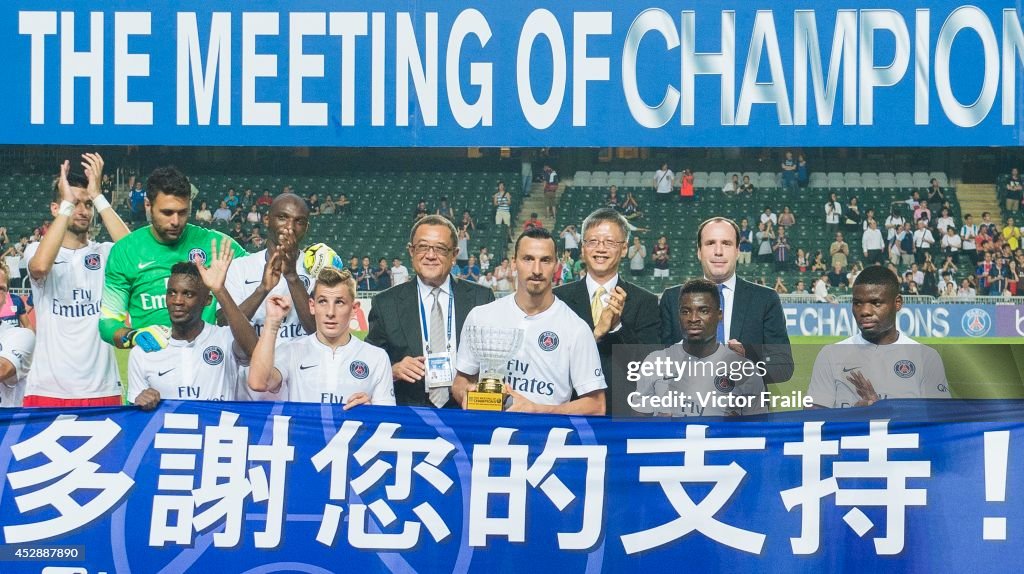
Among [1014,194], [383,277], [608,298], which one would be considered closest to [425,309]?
[608,298]

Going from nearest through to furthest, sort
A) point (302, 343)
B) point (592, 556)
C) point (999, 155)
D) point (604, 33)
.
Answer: point (592, 556) → point (302, 343) → point (604, 33) → point (999, 155)

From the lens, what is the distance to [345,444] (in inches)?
194

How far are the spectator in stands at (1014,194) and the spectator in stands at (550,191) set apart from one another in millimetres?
9671

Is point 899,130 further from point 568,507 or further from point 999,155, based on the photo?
point 999,155

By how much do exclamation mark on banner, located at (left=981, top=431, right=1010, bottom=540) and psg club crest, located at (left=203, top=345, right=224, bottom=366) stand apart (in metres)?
3.37

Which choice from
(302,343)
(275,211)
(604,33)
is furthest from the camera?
(604,33)

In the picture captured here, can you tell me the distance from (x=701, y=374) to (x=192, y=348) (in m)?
2.35

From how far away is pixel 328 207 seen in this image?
1048 inches

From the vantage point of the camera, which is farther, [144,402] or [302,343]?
[302,343]

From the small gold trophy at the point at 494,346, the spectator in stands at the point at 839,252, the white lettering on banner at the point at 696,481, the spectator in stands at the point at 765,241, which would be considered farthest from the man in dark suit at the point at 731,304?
the spectator in stands at the point at 765,241

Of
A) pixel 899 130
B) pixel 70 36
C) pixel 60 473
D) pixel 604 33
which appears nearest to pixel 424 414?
pixel 60 473

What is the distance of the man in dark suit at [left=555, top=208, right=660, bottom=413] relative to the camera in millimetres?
5852

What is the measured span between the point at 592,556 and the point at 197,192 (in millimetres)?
23017

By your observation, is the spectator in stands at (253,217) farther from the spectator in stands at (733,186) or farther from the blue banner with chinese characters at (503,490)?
the blue banner with chinese characters at (503,490)
